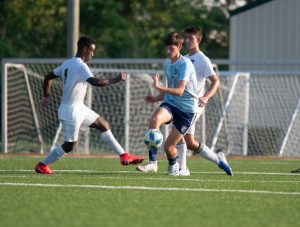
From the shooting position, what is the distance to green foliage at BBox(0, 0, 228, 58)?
138 ft

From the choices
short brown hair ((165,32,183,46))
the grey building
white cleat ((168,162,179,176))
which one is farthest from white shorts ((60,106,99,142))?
the grey building

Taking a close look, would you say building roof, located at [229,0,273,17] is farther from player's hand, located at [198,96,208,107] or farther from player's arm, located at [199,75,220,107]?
player's hand, located at [198,96,208,107]

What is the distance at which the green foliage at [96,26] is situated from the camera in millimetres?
41969

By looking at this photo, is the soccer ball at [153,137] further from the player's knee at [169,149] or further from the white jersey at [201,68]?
the white jersey at [201,68]

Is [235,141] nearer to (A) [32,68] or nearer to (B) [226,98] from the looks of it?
(B) [226,98]

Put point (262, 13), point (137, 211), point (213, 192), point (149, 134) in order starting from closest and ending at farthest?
point (137, 211)
point (213, 192)
point (149, 134)
point (262, 13)

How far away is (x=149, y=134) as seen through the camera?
1358 centimetres

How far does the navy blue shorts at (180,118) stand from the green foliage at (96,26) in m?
25.3

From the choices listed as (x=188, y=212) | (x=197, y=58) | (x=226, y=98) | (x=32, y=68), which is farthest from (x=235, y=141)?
(x=188, y=212)

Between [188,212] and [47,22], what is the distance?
34127 millimetres

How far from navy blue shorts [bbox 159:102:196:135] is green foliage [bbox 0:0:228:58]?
25.3m

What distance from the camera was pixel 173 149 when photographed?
1398 centimetres

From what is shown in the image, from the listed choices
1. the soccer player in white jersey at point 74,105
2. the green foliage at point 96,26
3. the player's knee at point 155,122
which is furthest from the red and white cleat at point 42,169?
the green foliage at point 96,26

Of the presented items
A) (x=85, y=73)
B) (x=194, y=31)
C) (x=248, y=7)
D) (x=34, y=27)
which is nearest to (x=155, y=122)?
(x=85, y=73)
